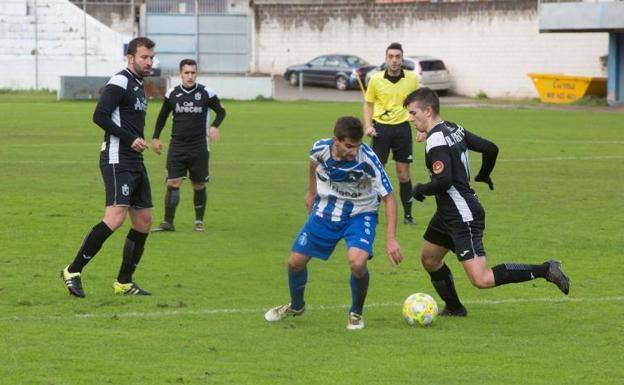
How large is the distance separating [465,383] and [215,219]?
27.8 feet

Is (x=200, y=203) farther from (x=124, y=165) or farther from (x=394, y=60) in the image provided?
(x=124, y=165)

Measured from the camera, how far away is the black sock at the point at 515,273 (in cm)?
917

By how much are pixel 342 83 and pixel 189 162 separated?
39.7 metres

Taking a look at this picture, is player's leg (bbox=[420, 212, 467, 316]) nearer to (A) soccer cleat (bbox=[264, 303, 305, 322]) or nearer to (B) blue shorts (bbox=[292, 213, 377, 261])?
(B) blue shorts (bbox=[292, 213, 377, 261])

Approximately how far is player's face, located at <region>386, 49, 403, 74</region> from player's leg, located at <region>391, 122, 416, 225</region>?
73cm

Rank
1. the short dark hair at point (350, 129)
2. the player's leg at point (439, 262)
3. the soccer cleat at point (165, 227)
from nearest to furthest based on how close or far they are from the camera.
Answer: the short dark hair at point (350, 129), the player's leg at point (439, 262), the soccer cleat at point (165, 227)

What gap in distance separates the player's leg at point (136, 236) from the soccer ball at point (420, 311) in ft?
8.28

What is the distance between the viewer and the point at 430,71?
51438 mm

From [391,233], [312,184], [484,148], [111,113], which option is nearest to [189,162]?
[111,113]

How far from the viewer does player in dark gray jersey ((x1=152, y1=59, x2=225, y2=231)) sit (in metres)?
14.7

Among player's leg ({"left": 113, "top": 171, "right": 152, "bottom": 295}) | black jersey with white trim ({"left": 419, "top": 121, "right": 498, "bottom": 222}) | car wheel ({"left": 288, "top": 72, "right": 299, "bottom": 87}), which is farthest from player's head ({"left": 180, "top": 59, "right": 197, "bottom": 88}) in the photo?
car wheel ({"left": 288, "top": 72, "right": 299, "bottom": 87})

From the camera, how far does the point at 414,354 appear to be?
8109 mm

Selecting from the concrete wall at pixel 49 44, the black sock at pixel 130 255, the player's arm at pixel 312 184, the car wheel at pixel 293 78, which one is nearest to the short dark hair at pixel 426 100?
the player's arm at pixel 312 184

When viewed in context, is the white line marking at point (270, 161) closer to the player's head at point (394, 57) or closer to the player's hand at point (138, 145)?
the player's head at point (394, 57)
